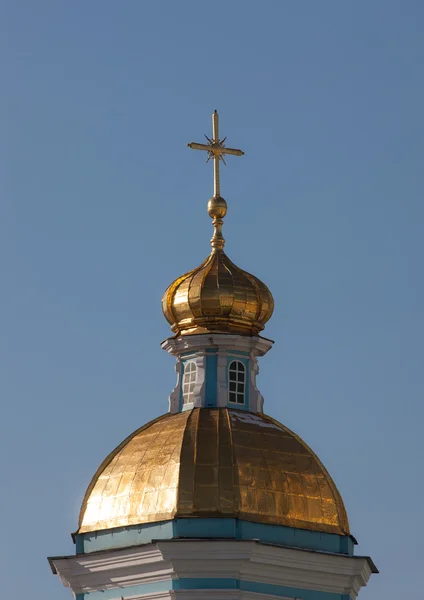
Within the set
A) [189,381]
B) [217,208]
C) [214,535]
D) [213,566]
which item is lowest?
[213,566]

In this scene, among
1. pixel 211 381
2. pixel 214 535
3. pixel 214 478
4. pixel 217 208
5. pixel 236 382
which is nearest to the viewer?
pixel 214 535

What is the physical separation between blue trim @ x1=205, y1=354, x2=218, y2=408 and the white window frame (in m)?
0.22

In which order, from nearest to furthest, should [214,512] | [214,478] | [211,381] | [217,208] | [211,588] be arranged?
[211,588]
[214,512]
[214,478]
[211,381]
[217,208]

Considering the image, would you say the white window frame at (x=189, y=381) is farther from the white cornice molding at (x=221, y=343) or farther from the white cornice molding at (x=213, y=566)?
the white cornice molding at (x=213, y=566)

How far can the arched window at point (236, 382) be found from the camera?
124ft

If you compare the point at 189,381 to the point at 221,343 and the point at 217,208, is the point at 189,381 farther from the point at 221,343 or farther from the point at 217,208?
the point at 217,208

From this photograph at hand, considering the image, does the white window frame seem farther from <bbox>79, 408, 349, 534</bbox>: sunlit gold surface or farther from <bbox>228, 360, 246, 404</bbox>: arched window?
<bbox>79, 408, 349, 534</bbox>: sunlit gold surface

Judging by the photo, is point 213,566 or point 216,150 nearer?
point 213,566

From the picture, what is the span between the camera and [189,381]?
37.9 metres

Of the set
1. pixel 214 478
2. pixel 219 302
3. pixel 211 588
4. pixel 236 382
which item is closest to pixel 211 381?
pixel 236 382

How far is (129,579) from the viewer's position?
35.5 m

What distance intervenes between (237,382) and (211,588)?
13.7 feet

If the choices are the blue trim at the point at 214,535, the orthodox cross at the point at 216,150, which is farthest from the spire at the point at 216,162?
the blue trim at the point at 214,535

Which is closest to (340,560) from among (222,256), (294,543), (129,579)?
(294,543)
